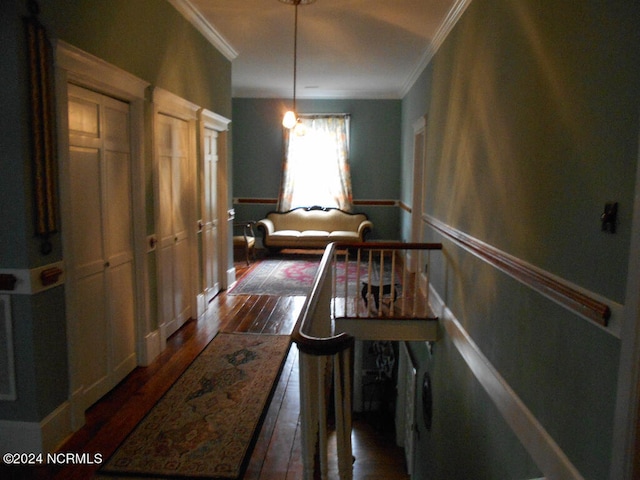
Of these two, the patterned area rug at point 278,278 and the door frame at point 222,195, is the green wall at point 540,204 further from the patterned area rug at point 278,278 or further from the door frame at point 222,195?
the door frame at point 222,195

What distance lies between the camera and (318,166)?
29.1 ft

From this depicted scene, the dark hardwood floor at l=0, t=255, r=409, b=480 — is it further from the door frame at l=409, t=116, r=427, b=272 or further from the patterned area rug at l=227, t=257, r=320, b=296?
the door frame at l=409, t=116, r=427, b=272

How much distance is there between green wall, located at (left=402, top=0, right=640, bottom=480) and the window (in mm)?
4783

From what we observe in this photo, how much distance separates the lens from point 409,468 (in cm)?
590

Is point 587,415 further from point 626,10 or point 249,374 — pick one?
point 249,374

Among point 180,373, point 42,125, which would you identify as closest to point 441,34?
point 42,125

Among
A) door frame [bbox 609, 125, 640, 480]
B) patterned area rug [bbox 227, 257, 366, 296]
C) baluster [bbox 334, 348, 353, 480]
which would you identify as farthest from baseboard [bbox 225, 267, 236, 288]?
door frame [bbox 609, 125, 640, 480]

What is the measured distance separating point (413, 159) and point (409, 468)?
415 cm

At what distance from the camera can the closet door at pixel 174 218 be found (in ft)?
12.7

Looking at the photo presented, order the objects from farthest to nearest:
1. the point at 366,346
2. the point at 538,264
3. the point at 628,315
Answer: the point at 366,346 → the point at 538,264 → the point at 628,315

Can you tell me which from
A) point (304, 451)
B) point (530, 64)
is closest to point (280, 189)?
point (530, 64)

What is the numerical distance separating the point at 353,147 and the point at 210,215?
4311mm

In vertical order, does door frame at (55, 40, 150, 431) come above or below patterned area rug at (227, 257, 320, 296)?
above

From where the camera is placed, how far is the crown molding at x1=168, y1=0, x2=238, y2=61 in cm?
401
